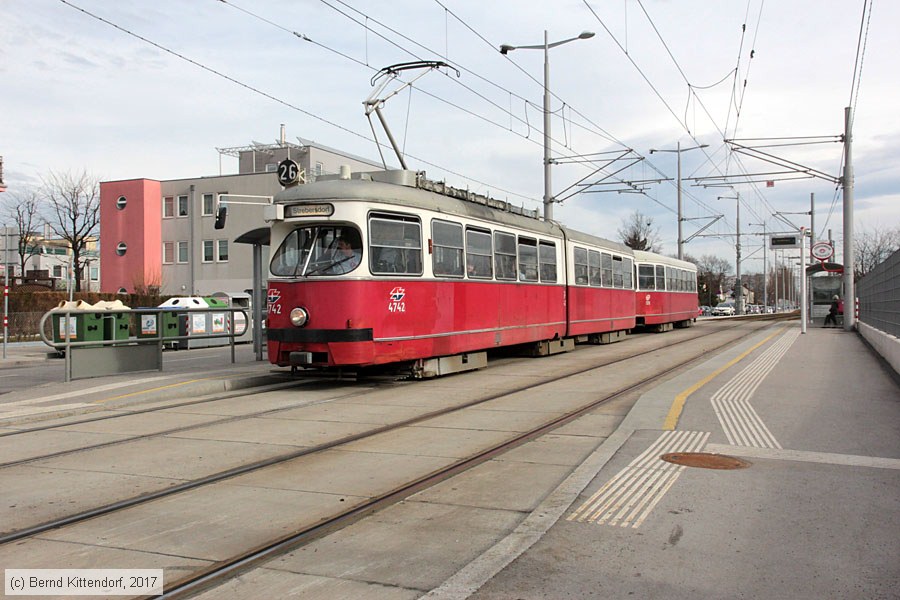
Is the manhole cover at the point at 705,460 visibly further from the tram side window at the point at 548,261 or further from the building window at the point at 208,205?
the building window at the point at 208,205

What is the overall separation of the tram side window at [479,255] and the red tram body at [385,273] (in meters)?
0.02

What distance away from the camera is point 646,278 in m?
29.0

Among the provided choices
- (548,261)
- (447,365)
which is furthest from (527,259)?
(447,365)

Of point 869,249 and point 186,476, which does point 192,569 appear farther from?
point 869,249

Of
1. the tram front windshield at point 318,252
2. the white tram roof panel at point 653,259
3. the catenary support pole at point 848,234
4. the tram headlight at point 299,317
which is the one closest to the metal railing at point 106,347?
the tram front windshield at point 318,252

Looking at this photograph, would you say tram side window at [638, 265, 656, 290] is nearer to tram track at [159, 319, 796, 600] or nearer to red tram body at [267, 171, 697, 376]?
red tram body at [267, 171, 697, 376]

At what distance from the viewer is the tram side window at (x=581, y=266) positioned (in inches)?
789

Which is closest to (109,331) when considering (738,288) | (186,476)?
(186,476)

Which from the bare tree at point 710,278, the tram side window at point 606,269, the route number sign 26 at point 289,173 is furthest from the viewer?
Answer: the bare tree at point 710,278

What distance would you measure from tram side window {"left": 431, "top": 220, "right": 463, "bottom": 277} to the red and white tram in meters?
16.0

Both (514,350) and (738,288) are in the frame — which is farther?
(738,288)

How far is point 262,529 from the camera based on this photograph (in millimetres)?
4844

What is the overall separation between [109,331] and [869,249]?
208 ft

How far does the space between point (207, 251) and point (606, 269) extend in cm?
3447
